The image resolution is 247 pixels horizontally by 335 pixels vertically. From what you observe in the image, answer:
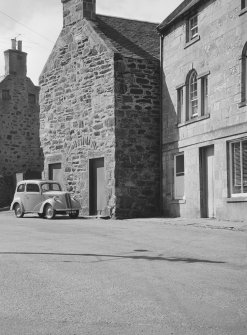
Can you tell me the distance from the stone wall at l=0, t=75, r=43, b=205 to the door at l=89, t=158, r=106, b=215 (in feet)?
36.8

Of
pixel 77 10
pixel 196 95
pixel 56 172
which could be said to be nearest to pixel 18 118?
pixel 56 172

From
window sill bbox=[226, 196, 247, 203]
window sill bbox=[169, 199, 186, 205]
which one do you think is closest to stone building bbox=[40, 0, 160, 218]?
window sill bbox=[169, 199, 186, 205]

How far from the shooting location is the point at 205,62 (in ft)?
61.7

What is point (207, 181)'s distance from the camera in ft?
61.6

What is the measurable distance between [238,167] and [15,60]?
20969 millimetres

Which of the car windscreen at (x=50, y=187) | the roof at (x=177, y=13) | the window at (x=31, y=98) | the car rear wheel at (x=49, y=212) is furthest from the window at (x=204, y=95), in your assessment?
the window at (x=31, y=98)

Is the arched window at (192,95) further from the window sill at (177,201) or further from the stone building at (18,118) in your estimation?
the stone building at (18,118)

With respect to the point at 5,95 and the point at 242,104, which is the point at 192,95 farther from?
the point at 5,95

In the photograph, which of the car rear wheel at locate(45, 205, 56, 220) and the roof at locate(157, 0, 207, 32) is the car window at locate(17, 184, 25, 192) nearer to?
the car rear wheel at locate(45, 205, 56, 220)

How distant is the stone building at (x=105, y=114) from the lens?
2112 centimetres

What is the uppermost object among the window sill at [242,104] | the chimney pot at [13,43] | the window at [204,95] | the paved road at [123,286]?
the chimney pot at [13,43]

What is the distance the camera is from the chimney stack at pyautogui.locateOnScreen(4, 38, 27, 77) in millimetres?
33291

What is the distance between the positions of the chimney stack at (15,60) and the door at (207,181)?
18387mm

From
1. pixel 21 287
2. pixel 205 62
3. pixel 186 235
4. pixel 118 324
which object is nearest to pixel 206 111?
pixel 205 62
